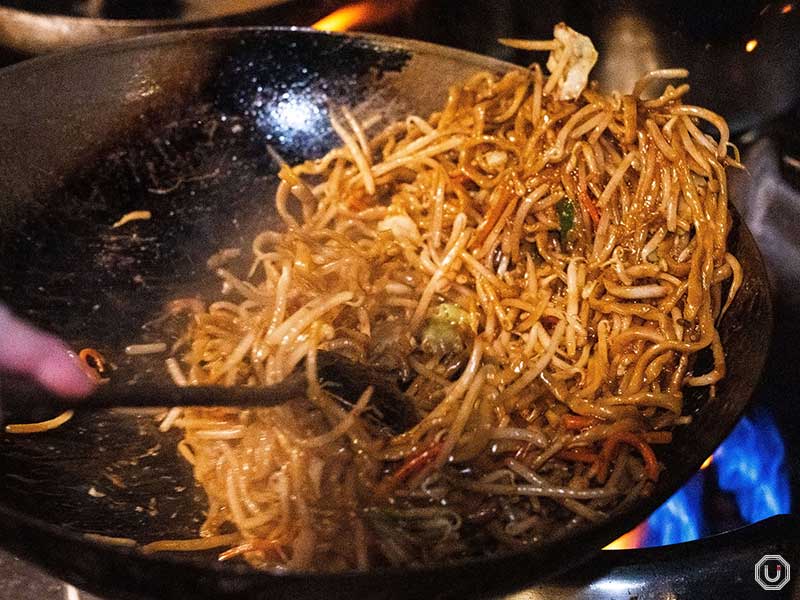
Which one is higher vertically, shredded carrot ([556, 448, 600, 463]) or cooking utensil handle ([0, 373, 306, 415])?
cooking utensil handle ([0, 373, 306, 415])

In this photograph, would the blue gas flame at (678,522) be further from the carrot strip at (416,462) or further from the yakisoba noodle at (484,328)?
the carrot strip at (416,462)

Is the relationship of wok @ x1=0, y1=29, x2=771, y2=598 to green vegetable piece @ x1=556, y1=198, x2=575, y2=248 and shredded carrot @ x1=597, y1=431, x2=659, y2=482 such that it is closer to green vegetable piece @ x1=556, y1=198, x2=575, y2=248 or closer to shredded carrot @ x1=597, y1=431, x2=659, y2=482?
shredded carrot @ x1=597, y1=431, x2=659, y2=482

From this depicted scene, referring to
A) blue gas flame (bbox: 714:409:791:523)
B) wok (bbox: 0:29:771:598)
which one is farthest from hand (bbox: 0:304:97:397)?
blue gas flame (bbox: 714:409:791:523)

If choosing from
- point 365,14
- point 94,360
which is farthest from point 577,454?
point 365,14

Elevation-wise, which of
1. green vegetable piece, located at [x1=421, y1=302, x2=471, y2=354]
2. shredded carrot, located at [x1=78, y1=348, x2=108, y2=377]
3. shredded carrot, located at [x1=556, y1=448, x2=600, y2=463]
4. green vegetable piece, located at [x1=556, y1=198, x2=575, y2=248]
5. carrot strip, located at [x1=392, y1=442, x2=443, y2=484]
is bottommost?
shredded carrot, located at [x1=556, y1=448, x2=600, y2=463]

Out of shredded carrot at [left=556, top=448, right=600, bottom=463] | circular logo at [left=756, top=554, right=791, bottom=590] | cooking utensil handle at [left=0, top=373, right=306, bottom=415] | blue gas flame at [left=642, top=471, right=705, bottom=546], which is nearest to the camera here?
cooking utensil handle at [left=0, top=373, right=306, bottom=415]

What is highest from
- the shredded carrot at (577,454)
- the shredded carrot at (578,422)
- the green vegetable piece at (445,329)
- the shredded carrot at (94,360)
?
the shredded carrot at (94,360)

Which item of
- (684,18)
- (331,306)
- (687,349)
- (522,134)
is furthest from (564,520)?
(684,18)

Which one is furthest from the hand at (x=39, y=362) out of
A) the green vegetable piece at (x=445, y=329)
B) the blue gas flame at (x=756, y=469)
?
the blue gas flame at (x=756, y=469)
